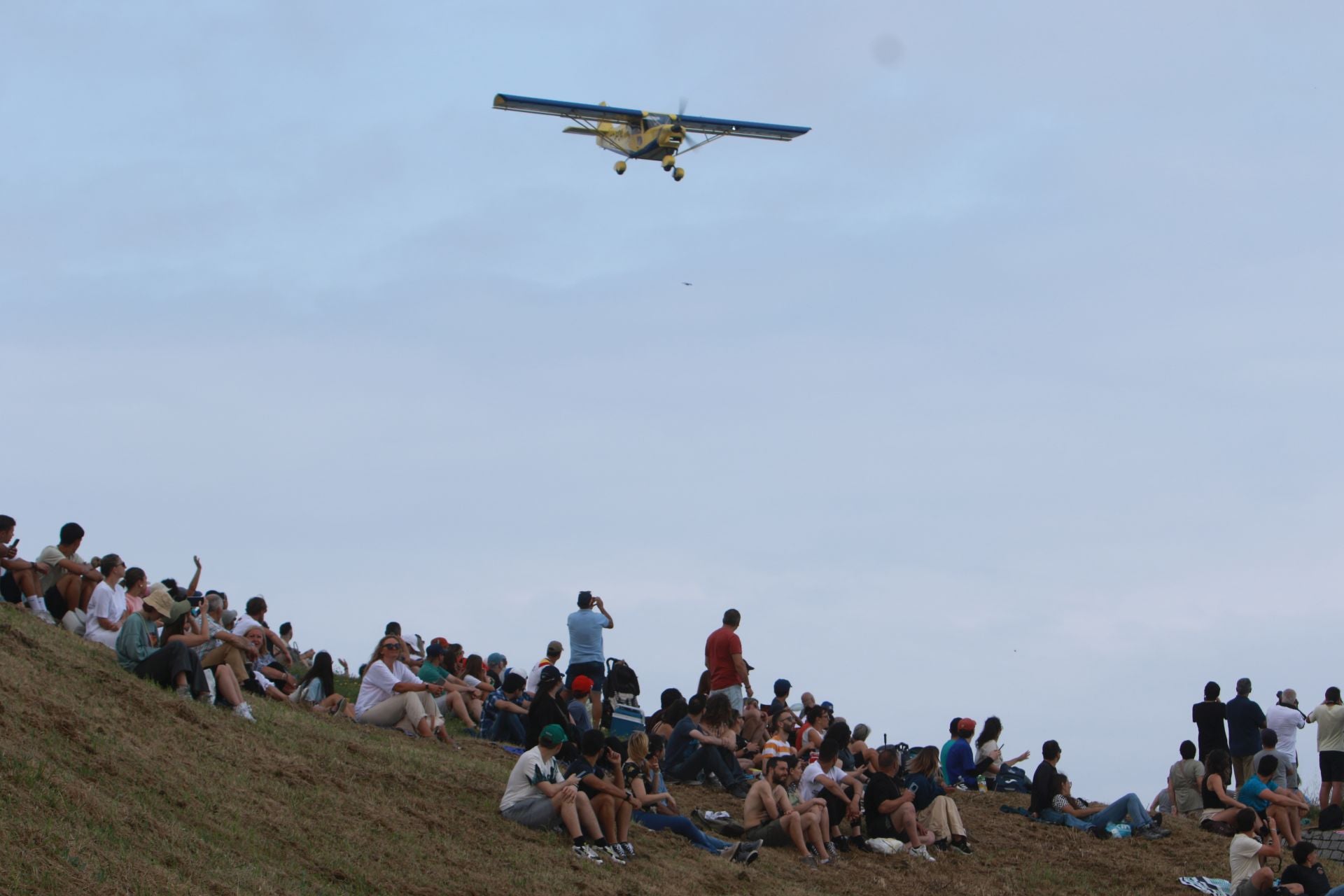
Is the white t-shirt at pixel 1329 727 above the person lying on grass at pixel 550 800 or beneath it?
above

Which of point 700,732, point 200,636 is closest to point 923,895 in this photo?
point 700,732

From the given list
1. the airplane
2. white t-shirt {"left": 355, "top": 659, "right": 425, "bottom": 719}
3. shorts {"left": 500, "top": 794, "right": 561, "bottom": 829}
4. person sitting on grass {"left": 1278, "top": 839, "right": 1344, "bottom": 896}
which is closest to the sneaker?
shorts {"left": 500, "top": 794, "right": 561, "bottom": 829}

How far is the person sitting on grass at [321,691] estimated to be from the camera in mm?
17672

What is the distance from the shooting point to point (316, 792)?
13.6 m

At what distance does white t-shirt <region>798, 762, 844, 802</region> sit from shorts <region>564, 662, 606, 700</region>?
12.1ft


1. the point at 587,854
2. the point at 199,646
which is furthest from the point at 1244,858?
the point at 199,646

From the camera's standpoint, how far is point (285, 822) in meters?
12.5

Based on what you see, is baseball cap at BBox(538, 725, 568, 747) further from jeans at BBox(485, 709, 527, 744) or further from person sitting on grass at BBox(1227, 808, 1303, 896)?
person sitting on grass at BBox(1227, 808, 1303, 896)

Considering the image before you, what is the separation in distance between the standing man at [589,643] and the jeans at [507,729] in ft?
2.82

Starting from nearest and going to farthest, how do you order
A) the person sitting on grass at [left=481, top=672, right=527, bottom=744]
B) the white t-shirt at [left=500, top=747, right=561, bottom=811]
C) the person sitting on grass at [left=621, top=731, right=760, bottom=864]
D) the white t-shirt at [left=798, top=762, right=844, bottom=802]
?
the white t-shirt at [left=500, top=747, right=561, bottom=811] < the person sitting on grass at [left=621, top=731, right=760, bottom=864] < the white t-shirt at [left=798, top=762, right=844, bottom=802] < the person sitting on grass at [left=481, top=672, right=527, bottom=744]

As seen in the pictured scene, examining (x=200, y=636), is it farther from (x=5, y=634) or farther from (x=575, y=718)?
(x=575, y=718)

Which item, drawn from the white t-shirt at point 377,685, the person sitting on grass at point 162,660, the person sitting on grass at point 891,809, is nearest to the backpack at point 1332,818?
the person sitting on grass at point 891,809

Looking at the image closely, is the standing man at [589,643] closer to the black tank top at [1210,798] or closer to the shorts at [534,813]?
the shorts at [534,813]

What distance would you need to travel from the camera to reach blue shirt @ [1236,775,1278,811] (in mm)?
17578
